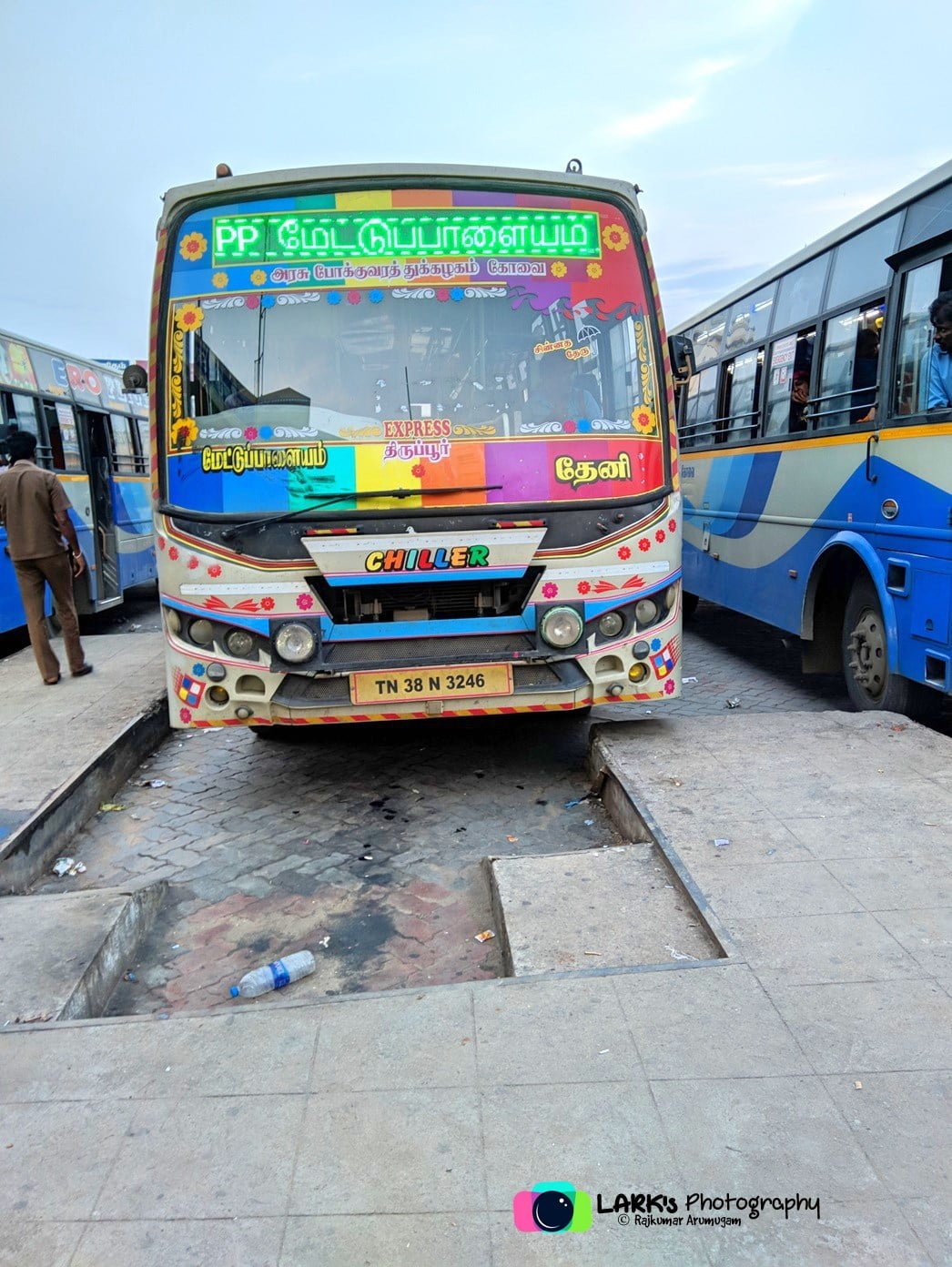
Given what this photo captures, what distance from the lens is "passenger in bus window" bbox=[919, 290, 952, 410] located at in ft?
17.6

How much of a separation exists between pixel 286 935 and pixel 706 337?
27.1ft

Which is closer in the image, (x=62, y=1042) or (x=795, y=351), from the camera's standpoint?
(x=62, y=1042)

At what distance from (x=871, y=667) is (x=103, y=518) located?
390 inches

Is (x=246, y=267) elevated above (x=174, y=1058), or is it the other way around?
(x=246, y=267)

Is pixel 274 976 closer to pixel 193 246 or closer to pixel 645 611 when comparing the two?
pixel 645 611

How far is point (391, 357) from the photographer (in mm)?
4918

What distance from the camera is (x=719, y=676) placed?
8672mm

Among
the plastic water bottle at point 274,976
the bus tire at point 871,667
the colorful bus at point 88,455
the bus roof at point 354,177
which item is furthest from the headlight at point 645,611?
the colorful bus at point 88,455

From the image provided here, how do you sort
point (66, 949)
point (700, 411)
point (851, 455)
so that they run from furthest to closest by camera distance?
point (700, 411) < point (851, 455) < point (66, 949)

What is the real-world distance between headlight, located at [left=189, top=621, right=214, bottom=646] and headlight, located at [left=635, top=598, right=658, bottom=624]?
2.29 metres

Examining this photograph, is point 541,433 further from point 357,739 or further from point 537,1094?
point 537,1094

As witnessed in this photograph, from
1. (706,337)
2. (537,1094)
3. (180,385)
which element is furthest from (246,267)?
(706,337)

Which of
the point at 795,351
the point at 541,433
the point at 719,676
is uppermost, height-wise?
the point at 795,351

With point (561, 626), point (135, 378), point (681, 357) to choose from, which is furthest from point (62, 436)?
point (561, 626)
